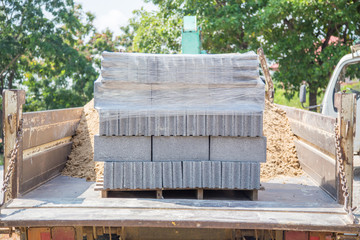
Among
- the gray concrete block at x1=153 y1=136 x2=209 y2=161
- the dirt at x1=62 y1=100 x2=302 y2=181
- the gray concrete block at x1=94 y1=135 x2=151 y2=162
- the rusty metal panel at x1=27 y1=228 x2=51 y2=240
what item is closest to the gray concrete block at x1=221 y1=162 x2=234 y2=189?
the gray concrete block at x1=153 y1=136 x2=209 y2=161

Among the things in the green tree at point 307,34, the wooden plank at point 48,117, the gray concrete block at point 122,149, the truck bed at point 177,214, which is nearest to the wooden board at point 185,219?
the truck bed at point 177,214

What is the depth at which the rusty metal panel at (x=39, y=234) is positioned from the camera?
3.01 meters

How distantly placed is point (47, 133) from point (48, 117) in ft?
0.61

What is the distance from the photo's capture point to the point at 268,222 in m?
2.85

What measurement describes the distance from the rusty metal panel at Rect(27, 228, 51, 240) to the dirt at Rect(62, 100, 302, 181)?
1589mm

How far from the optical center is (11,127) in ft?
10.9

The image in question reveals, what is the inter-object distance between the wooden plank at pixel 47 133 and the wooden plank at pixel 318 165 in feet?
8.89

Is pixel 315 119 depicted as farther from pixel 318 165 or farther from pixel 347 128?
pixel 347 128

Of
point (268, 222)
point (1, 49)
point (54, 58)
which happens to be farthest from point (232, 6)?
point (268, 222)

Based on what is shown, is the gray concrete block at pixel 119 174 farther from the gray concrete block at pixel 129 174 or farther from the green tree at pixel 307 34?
the green tree at pixel 307 34

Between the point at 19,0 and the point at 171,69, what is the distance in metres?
12.6

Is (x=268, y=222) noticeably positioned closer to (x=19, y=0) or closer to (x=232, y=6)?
(x=232, y=6)

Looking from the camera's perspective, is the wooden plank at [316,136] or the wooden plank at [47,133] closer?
the wooden plank at [316,136]

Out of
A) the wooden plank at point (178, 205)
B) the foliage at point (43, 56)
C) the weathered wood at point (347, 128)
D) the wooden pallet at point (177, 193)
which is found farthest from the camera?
the foliage at point (43, 56)
